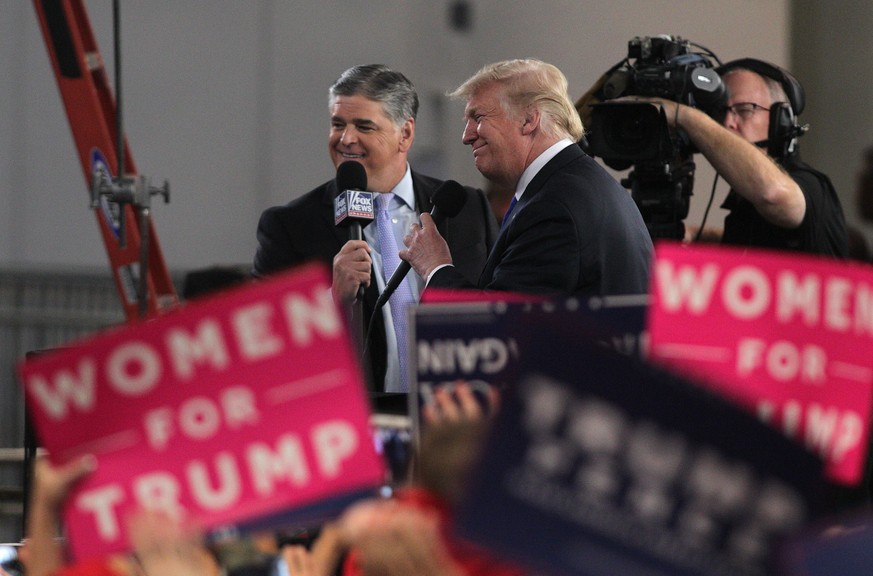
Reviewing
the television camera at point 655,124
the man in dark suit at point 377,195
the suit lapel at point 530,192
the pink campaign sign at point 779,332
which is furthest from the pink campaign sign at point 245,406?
the television camera at point 655,124

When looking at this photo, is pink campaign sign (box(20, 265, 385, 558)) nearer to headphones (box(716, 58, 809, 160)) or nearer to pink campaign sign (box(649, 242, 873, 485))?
pink campaign sign (box(649, 242, 873, 485))

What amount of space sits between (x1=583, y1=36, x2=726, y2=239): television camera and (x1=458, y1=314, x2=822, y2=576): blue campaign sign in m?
2.24

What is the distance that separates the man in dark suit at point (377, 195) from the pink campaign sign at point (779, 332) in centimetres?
180

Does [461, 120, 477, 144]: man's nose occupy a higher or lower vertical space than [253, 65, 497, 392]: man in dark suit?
higher

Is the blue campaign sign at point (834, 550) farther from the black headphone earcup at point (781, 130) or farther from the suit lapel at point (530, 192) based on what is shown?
the black headphone earcup at point (781, 130)

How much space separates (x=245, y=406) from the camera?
1.63 m

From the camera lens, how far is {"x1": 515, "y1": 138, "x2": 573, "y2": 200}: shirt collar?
3.22 m

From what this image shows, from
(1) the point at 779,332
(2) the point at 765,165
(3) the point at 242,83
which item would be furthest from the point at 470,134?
(3) the point at 242,83

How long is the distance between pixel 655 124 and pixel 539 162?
50 cm

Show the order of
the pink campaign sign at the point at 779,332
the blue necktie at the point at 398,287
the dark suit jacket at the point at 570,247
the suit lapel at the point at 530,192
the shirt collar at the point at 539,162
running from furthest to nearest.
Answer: the blue necktie at the point at 398,287, the shirt collar at the point at 539,162, the suit lapel at the point at 530,192, the dark suit jacket at the point at 570,247, the pink campaign sign at the point at 779,332

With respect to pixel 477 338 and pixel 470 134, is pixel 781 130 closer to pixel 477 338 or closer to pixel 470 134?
pixel 470 134

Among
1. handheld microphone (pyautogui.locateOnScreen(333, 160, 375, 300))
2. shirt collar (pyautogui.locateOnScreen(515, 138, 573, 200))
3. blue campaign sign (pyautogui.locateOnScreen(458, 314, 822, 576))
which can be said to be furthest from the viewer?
handheld microphone (pyautogui.locateOnScreen(333, 160, 375, 300))

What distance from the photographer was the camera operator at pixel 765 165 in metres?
3.45

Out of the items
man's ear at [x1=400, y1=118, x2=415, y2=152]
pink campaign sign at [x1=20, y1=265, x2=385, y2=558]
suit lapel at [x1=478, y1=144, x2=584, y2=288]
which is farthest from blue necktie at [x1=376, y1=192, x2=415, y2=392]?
pink campaign sign at [x1=20, y1=265, x2=385, y2=558]
